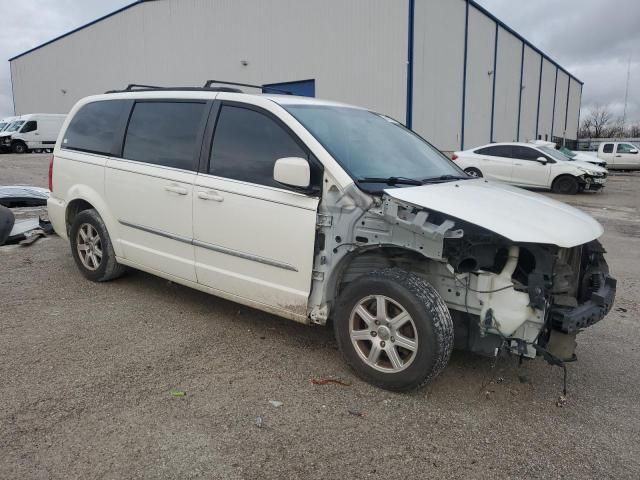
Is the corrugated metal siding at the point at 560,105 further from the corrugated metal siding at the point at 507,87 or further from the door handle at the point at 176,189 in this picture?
the door handle at the point at 176,189

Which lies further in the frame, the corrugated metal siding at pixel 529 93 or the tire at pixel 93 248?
the corrugated metal siding at pixel 529 93

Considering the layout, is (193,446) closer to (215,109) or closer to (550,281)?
(550,281)

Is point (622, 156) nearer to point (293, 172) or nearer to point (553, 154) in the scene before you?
point (553, 154)

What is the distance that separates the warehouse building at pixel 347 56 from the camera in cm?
2106

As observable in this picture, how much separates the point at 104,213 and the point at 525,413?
153 inches

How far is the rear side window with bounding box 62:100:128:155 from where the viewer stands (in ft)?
16.4

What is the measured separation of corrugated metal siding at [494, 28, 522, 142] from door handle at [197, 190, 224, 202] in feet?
96.7

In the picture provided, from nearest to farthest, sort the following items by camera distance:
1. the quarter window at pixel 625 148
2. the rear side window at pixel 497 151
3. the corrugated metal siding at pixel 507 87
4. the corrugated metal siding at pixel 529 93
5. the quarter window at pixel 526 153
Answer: the quarter window at pixel 526 153 < the rear side window at pixel 497 151 < the quarter window at pixel 625 148 < the corrugated metal siding at pixel 507 87 < the corrugated metal siding at pixel 529 93

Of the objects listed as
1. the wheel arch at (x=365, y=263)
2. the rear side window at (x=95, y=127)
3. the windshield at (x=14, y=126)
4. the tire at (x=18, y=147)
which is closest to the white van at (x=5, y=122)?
the windshield at (x=14, y=126)

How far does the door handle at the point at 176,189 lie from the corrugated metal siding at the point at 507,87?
1156 inches

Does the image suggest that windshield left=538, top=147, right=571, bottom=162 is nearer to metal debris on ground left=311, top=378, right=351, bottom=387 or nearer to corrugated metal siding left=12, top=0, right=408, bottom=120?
corrugated metal siding left=12, top=0, right=408, bottom=120

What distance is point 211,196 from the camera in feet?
13.1

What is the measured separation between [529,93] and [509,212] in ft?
122

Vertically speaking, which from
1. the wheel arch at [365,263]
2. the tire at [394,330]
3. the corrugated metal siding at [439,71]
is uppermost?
the corrugated metal siding at [439,71]
